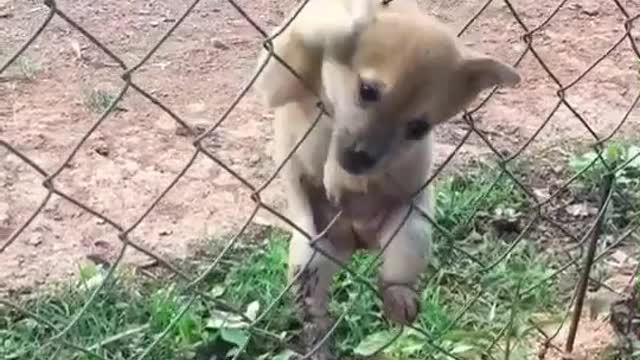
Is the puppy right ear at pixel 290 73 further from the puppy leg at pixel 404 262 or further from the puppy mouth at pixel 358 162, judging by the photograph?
the puppy leg at pixel 404 262

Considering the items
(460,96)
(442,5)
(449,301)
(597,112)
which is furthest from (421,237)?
(442,5)

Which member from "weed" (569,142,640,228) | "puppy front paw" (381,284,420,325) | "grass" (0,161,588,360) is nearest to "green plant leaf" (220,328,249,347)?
"grass" (0,161,588,360)

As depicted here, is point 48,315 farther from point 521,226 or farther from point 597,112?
point 597,112

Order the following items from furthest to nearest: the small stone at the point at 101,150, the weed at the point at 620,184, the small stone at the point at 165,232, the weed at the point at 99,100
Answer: the weed at the point at 99,100 → the small stone at the point at 101,150 → the weed at the point at 620,184 → the small stone at the point at 165,232

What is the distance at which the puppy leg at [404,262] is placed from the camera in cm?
285

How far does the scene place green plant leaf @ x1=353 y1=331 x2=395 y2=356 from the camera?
315 centimetres

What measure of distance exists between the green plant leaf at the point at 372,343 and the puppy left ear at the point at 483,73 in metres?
0.71

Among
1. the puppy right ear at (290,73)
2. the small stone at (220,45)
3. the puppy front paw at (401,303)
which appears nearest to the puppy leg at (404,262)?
the puppy front paw at (401,303)

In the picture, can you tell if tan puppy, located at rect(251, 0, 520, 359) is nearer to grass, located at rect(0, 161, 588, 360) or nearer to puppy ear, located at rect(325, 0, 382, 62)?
puppy ear, located at rect(325, 0, 382, 62)

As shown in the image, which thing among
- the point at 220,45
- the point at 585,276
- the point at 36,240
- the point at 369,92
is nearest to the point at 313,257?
the point at 369,92

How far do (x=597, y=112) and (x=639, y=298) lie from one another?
4.50 feet

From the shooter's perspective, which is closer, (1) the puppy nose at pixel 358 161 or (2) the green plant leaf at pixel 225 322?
(1) the puppy nose at pixel 358 161

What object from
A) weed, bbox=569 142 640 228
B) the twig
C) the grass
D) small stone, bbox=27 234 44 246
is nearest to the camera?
the twig

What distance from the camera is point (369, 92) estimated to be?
97.7 inches
